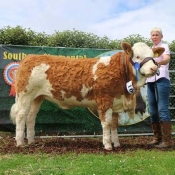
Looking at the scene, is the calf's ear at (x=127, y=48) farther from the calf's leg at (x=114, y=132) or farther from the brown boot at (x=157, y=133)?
the brown boot at (x=157, y=133)

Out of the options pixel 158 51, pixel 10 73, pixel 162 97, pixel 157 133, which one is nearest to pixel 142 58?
pixel 158 51

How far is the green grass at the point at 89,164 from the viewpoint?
5.16m

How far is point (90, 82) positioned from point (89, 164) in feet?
6.67

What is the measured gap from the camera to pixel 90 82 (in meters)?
7.01

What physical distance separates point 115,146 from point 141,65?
190 centimetres

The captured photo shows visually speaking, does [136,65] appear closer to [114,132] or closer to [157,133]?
[114,132]

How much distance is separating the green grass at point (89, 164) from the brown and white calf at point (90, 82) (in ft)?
3.19

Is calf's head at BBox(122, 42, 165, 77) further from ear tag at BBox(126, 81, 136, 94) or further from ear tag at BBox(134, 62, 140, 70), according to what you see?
ear tag at BBox(126, 81, 136, 94)

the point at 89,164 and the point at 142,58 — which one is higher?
the point at 142,58

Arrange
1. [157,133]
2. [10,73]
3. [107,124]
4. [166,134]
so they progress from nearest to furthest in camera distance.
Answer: [107,124] < [166,134] < [157,133] < [10,73]

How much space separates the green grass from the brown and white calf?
3.19 ft

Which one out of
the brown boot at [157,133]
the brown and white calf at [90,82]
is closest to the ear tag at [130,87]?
the brown and white calf at [90,82]

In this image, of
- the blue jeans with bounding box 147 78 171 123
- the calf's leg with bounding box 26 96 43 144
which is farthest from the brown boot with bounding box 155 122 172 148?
the calf's leg with bounding box 26 96 43 144

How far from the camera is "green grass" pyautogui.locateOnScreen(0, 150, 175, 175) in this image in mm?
5160
